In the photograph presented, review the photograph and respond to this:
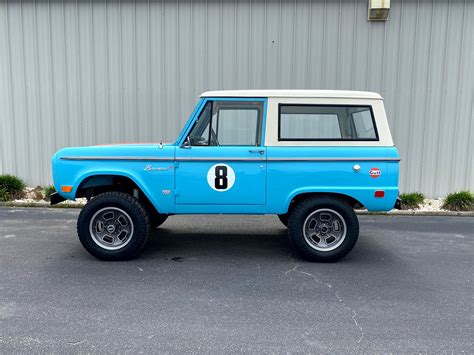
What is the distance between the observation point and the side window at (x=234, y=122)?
469cm

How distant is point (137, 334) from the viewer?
3104 millimetres

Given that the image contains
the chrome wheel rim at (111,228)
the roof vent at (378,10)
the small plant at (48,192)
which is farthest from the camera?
the small plant at (48,192)

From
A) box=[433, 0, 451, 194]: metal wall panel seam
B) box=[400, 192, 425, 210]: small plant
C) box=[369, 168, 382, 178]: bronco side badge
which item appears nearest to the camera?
box=[369, 168, 382, 178]: bronco side badge

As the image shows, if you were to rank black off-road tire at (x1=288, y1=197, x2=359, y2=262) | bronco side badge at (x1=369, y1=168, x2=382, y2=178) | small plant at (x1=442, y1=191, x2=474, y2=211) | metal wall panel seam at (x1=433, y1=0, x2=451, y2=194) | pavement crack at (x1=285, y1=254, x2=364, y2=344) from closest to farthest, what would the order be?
pavement crack at (x1=285, y1=254, x2=364, y2=344)
bronco side badge at (x1=369, y1=168, x2=382, y2=178)
black off-road tire at (x1=288, y1=197, x2=359, y2=262)
small plant at (x1=442, y1=191, x2=474, y2=211)
metal wall panel seam at (x1=433, y1=0, x2=451, y2=194)

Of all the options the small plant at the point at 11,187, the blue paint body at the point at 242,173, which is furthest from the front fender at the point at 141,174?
the small plant at the point at 11,187

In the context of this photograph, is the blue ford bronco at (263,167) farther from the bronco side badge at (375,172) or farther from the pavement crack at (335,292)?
the pavement crack at (335,292)

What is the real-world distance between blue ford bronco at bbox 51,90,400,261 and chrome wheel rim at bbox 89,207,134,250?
0.02 meters

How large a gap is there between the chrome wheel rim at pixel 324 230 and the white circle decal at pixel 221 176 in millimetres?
1025

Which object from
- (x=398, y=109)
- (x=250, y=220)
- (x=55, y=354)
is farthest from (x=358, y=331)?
(x=398, y=109)

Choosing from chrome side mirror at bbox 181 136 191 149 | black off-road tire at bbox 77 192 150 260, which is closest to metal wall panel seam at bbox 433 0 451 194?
chrome side mirror at bbox 181 136 191 149

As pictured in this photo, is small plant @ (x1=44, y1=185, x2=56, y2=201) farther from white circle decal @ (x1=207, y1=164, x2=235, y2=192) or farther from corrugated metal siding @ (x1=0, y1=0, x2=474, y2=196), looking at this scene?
white circle decal @ (x1=207, y1=164, x2=235, y2=192)

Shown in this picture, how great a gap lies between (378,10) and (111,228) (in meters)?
6.93

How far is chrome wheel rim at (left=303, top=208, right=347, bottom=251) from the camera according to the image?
4723 mm

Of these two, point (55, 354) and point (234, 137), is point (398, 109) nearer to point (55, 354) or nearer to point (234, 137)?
point (234, 137)
